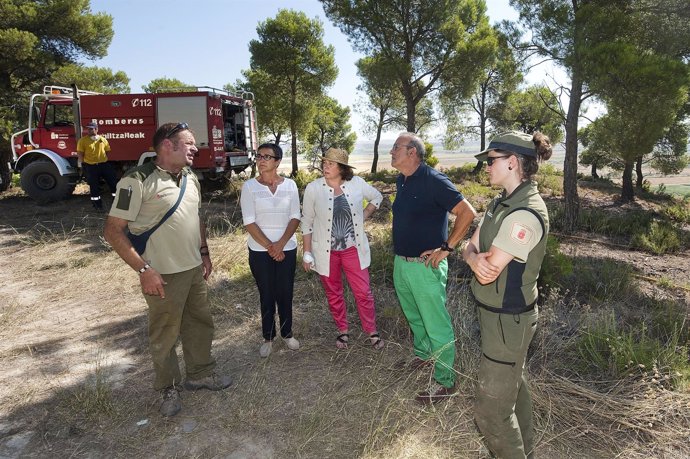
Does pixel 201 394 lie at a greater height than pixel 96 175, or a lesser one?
lesser

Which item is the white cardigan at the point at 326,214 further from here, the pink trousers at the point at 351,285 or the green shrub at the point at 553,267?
the green shrub at the point at 553,267

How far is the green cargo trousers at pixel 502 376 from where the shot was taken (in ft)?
6.26

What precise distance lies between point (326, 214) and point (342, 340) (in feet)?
3.44

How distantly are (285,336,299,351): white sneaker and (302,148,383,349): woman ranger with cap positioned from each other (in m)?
0.50

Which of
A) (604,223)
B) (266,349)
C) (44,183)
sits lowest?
(266,349)

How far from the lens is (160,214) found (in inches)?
99.6

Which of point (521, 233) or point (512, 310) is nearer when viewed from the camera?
point (521, 233)

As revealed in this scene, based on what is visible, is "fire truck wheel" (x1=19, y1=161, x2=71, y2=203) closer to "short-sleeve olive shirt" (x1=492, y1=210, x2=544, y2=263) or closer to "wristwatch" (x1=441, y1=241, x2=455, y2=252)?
"wristwatch" (x1=441, y1=241, x2=455, y2=252)

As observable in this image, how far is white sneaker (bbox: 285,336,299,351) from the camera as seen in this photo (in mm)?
3510

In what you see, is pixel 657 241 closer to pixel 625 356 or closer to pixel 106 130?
pixel 625 356

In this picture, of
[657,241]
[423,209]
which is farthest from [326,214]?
[657,241]

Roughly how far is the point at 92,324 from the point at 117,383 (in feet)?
4.38

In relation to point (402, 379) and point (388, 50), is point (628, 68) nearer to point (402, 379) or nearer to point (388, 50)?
point (402, 379)

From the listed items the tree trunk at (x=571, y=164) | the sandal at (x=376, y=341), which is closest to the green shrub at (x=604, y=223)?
the tree trunk at (x=571, y=164)
